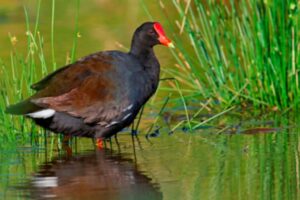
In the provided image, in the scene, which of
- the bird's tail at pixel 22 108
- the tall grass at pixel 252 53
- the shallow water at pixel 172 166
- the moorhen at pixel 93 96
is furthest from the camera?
the tall grass at pixel 252 53

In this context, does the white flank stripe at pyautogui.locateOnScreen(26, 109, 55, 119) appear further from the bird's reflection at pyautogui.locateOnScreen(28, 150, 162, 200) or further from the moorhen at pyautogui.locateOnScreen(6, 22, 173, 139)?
the bird's reflection at pyautogui.locateOnScreen(28, 150, 162, 200)

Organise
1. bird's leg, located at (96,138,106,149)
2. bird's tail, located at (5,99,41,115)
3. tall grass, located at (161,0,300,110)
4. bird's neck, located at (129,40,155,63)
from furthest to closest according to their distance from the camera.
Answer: tall grass, located at (161,0,300,110) → bird's neck, located at (129,40,155,63) → bird's leg, located at (96,138,106,149) → bird's tail, located at (5,99,41,115)

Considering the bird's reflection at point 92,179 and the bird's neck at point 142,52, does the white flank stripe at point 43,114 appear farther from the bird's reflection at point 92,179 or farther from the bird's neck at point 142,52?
the bird's neck at point 142,52

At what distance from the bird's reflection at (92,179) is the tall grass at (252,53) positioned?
1455 millimetres

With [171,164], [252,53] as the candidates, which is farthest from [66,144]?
[252,53]

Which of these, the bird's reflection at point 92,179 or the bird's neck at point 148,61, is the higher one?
the bird's neck at point 148,61

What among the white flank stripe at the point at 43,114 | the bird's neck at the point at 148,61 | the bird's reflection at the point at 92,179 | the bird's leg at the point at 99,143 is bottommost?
the bird's reflection at the point at 92,179

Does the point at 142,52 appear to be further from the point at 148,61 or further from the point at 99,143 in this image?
the point at 99,143

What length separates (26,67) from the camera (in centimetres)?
850

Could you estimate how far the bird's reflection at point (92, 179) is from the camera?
6672mm

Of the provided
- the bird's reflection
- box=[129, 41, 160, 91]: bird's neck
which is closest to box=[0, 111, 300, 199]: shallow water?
the bird's reflection

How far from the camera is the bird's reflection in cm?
667

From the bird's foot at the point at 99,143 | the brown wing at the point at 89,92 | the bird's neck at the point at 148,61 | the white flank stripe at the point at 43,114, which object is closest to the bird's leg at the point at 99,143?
the bird's foot at the point at 99,143

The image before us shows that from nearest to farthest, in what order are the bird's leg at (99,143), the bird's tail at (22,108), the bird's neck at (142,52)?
the bird's tail at (22,108)
the bird's leg at (99,143)
the bird's neck at (142,52)
